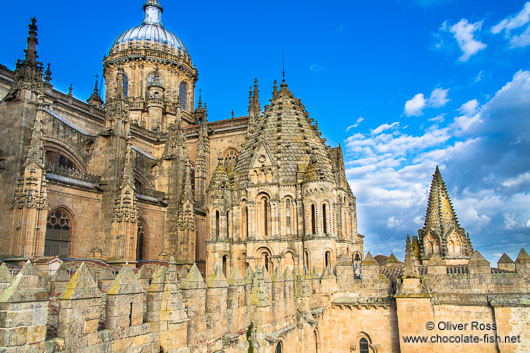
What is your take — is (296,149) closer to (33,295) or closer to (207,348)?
(207,348)

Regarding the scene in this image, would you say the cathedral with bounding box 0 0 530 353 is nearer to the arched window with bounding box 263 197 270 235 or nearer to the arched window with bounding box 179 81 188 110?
the arched window with bounding box 263 197 270 235

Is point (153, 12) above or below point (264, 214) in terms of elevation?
above

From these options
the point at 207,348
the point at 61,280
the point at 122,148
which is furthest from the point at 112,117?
the point at 207,348

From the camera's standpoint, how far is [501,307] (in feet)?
65.0

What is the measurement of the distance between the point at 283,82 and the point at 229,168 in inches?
268

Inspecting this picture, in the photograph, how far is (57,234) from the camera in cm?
2372

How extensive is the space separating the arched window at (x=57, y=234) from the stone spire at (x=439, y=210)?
72.5 ft

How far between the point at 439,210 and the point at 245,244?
42.4ft

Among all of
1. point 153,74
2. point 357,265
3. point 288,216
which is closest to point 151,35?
point 153,74

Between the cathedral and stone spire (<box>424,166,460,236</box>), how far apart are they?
0.09 m

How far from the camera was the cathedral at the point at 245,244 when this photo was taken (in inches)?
546

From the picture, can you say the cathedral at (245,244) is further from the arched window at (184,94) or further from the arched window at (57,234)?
the arched window at (184,94)

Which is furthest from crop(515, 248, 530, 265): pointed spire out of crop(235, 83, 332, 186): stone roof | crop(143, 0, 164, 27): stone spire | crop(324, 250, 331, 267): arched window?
crop(143, 0, 164, 27): stone spire

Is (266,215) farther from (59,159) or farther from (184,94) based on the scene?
(184,94)
